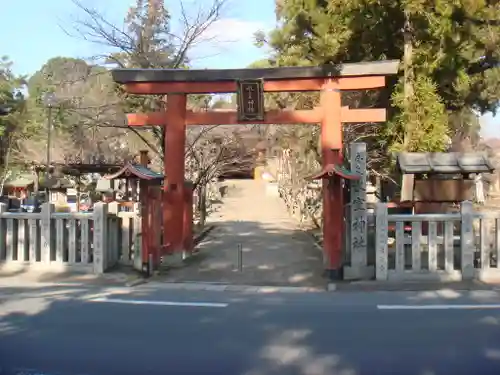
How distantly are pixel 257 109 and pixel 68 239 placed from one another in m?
5.45

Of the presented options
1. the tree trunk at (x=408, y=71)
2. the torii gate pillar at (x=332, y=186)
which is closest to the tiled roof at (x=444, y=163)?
the torii gate pillar at (x=332, y=186)

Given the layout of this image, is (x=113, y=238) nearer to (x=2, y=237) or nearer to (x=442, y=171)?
(x=2, y=237)

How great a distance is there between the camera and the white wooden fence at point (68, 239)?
13531mm

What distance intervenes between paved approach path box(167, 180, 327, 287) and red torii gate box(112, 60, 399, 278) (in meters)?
0.98

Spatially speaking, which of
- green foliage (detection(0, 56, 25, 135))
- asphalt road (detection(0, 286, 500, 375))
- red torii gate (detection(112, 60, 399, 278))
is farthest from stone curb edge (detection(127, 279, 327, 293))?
green foliage (detection(0, 56, 25, 135))

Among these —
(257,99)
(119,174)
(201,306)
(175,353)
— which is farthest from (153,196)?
(175,353)

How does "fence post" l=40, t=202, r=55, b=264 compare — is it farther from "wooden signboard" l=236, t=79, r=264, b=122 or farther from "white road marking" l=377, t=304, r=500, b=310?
"white road marking" l=377, t=304, r=500, b=310

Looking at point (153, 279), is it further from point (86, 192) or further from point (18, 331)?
point (86, 192)

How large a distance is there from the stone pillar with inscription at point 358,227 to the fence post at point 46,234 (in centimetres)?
677

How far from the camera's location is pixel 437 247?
1237 cm

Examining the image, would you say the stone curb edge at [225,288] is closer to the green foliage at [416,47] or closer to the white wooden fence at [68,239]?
the white wooden fence at [68,239]

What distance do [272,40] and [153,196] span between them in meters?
8.97

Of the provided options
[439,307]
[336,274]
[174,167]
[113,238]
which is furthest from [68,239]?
[439,307]

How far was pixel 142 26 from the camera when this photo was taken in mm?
19828
